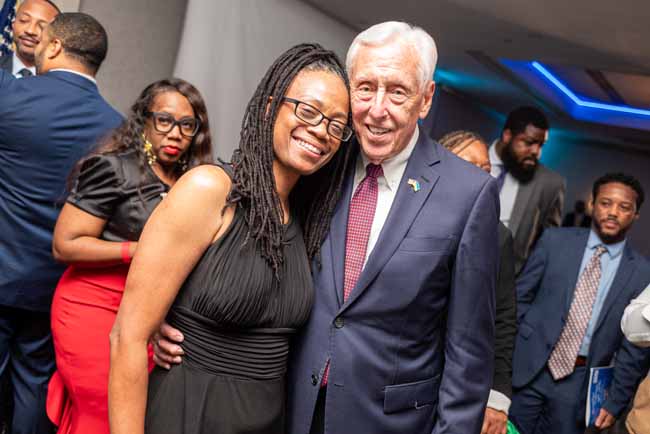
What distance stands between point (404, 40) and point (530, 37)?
4.28m

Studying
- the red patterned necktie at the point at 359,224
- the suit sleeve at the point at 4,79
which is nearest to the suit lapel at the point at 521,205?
the red patterned necktie at the point at 359,224

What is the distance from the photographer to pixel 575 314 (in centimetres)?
307

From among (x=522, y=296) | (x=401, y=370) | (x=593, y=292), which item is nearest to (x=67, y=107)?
(x=401, y=370)

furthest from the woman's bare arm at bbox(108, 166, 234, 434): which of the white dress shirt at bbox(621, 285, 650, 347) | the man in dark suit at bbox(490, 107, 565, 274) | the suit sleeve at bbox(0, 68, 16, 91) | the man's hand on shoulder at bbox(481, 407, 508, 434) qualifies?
the man in dark suit at bbox(490, 107, 565, 274)

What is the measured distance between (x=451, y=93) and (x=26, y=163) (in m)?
7.25

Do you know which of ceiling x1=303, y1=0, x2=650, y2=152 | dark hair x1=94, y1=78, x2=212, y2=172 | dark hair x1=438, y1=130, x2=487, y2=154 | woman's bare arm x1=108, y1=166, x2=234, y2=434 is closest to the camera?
woman's bare arm x1=108, y1=166, x2=234, y2=434

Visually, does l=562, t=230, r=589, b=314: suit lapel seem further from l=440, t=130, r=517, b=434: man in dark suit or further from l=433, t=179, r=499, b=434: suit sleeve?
l=433, t=179, r=499, b=434: suit sleeve

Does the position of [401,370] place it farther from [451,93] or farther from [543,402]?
[451,93]

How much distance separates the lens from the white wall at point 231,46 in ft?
14.8

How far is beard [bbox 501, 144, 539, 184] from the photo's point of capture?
3811mm

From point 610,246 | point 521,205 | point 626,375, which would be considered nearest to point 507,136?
point 521,205

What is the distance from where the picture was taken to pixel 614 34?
4719mm

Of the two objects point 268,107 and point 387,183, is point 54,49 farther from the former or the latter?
point 387,183

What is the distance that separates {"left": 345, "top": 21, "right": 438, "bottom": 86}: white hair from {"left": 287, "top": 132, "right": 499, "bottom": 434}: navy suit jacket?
240mm
